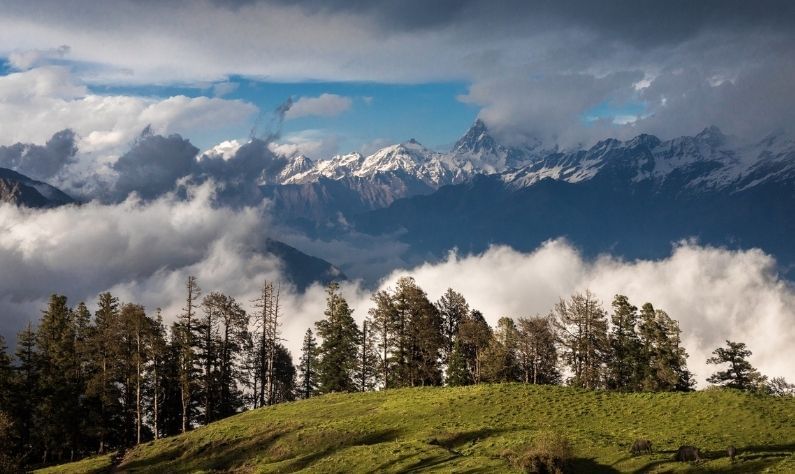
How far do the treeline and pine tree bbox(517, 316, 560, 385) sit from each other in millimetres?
225

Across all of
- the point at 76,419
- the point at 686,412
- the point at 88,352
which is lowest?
the point at 686,412

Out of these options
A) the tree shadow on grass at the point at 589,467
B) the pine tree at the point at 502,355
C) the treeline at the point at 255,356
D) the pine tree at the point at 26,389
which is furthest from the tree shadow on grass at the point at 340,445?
the pine tree at the point at 26,389

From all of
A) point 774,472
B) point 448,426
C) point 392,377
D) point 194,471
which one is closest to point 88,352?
point 194,471

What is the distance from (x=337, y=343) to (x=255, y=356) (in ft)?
56.8

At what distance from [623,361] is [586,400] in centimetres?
3061

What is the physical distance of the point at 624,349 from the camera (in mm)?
90562

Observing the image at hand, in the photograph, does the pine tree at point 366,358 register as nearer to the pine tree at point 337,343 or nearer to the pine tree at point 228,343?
the pine tree at point 337,343

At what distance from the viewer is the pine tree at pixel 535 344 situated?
95938 millimetres

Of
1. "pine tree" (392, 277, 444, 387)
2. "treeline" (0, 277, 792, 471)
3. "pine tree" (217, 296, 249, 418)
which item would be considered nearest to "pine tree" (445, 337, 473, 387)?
"treeline" (0, 277, 792, 471)

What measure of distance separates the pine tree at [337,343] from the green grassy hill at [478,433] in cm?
2109

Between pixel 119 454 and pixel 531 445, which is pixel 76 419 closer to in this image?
pixel 119 454

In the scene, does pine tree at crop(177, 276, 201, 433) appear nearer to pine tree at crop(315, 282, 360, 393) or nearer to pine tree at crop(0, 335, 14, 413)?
pine tree at crop(0, 335, 14, 413)

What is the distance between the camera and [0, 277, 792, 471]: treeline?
76.8 m

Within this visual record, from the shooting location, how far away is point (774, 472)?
34.8 meters
